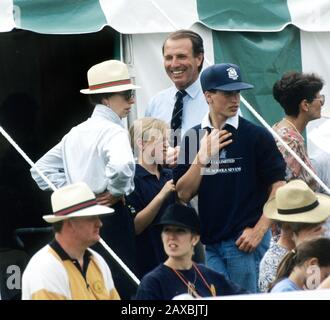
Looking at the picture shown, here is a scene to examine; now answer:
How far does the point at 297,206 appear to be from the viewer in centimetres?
753

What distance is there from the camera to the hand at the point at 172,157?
8.30 meters

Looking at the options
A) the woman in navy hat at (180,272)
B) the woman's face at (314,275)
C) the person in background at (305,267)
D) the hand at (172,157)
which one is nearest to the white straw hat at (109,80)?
the hand at (172,157)

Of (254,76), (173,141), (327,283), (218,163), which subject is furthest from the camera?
(254,76)

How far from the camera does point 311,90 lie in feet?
29.2

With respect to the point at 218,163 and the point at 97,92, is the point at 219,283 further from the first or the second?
the point at 97,92

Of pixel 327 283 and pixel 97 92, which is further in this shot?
pixel 97 92

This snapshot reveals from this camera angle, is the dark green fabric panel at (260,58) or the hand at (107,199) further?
the dark green fabric panel at (260,58)

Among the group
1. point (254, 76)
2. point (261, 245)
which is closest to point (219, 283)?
point (261, 245)

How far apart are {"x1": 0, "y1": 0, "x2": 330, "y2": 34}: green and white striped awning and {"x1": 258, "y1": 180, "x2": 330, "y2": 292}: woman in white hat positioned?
209 cm

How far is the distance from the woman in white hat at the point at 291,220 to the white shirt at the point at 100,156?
0.84 metres

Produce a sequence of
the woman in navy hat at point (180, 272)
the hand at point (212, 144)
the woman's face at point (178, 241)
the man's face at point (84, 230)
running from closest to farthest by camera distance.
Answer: the man's face at point (84, 230) → the woman in navy hat at point (180, 272) → the woman's face at point (178, 241) → the hand at point (212, 144)

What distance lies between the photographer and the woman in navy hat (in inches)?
279

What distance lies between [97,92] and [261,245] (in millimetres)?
1302

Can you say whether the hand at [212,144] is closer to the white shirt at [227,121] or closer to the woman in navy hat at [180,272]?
the white shirt at [227,121]
